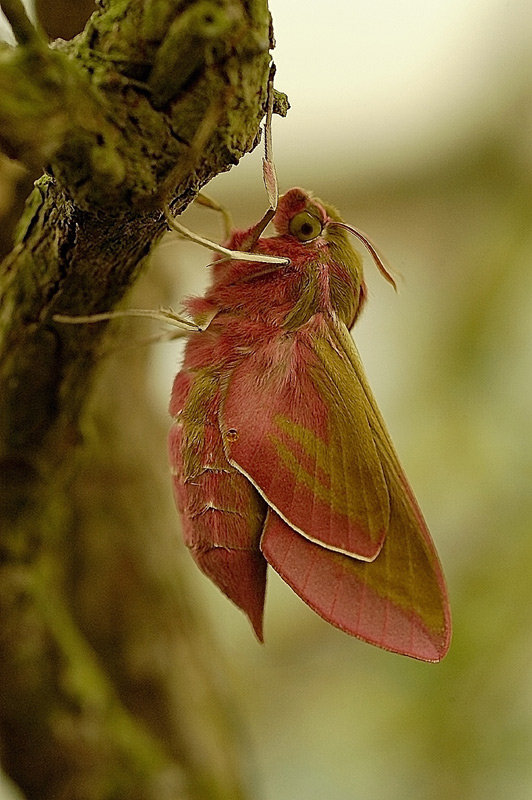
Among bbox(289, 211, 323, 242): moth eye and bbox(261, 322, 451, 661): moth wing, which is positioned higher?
bbox(289, 211, 323, 242): moth eye

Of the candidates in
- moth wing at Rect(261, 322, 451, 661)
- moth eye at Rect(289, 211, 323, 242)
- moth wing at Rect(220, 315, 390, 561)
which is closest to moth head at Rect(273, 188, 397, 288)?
moth eye at Rect(289, 211, 323, 242)

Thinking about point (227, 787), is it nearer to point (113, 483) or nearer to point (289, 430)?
point (113, 483)

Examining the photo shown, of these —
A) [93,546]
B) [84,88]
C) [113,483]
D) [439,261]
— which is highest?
[439,261]

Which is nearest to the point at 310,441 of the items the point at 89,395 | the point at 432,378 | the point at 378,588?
the point at 378,588

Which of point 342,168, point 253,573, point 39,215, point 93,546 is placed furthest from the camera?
point 342,168

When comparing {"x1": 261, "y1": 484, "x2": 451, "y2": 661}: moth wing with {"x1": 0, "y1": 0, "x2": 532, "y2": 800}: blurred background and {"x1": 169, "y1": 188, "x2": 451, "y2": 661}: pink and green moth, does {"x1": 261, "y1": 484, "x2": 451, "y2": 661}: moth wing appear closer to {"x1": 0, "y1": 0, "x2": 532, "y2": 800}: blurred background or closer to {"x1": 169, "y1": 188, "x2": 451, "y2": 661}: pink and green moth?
{"x1": 169, "y1": 188, "x2": 451, "y2": 661}: pink and green moth

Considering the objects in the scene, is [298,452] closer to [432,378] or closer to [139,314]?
[139,314]

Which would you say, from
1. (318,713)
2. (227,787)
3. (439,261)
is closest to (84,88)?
(227,787)
